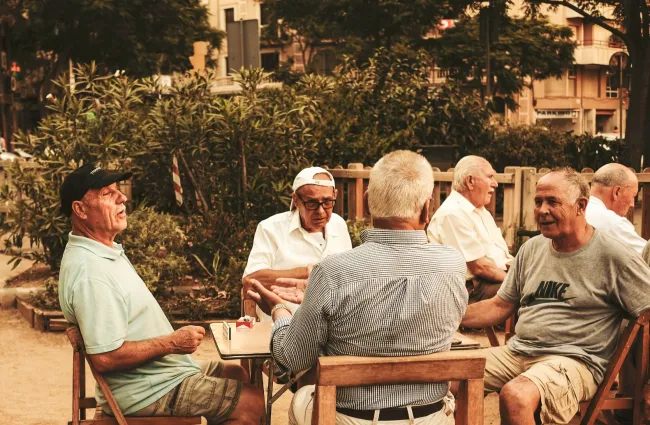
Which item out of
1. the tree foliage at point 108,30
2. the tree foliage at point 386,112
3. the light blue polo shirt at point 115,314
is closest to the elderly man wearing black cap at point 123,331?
the light blue polo shirt at point 115,314

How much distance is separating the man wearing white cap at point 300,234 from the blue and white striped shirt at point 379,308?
2.04 metres

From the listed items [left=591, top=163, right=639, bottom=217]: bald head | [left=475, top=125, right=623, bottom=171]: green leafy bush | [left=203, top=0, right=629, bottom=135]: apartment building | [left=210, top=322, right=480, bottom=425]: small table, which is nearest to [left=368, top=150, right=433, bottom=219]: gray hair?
[left=210, top=322, right=480, bottom=425]: small table

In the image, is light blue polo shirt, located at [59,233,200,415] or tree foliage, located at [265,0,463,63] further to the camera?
tree foliage, located at [265,0,463,63]

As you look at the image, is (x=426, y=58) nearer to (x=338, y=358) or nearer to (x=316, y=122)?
(x=316, y=122)

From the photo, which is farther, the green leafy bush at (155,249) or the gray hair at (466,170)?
the green leafy bush at (155,249)

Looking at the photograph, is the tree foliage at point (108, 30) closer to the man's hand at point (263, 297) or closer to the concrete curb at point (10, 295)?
the concrete curb at point (10, 295)

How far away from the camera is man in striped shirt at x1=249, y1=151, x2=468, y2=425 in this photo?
11.0ft

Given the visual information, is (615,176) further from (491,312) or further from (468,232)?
(491,312)

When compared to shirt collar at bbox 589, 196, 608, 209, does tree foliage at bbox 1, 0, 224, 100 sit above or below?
above

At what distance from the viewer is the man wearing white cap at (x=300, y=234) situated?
5480mm

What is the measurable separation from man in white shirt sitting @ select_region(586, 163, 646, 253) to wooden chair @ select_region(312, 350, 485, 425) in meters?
2.56

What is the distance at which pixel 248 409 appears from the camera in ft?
13.3

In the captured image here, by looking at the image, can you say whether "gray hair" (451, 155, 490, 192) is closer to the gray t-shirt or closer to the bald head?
the bald head

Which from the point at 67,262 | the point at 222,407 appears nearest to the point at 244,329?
the point at 222,407
